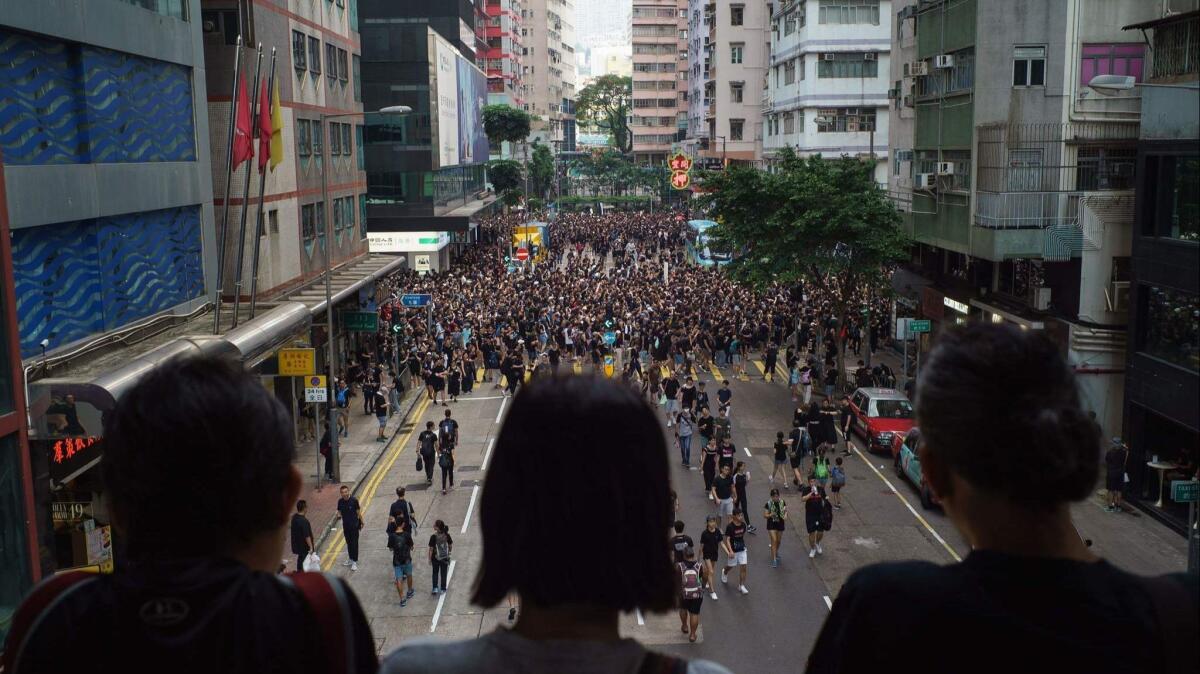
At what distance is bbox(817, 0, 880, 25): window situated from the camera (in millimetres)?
57438

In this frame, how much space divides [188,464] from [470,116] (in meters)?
74.0

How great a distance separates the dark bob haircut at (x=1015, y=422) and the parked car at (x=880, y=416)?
2552cm

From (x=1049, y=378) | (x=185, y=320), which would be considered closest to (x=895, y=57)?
(x=185, y=320)

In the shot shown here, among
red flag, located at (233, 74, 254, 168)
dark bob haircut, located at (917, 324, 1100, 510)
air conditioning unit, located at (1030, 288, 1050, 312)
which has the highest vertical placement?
red flag, located at (233, 74, 254, 168)

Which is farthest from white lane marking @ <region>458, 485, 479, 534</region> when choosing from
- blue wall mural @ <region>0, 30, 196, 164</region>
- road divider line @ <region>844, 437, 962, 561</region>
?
blue wall mural @ <region>0, 30, 196, 164</region>

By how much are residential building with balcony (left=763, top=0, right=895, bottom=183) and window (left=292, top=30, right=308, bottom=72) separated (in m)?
30.1

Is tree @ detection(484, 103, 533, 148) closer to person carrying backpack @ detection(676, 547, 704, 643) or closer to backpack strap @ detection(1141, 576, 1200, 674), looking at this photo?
person carrying backpack @ detection(676, 547, 704, 643)

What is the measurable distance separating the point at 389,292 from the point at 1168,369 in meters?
33.1

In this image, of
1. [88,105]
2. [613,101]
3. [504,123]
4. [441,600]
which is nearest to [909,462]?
[441,600]

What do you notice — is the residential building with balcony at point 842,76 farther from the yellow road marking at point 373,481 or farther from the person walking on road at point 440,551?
the person walking on road at point 440,551

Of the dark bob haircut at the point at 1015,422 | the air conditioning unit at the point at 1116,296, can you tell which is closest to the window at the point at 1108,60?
the air conditioning unit at the point at 1116,296

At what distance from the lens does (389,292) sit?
4912 centimetres

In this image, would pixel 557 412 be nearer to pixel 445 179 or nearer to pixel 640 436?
pixel 640 436

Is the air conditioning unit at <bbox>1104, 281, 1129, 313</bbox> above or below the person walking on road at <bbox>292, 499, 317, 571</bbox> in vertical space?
above
